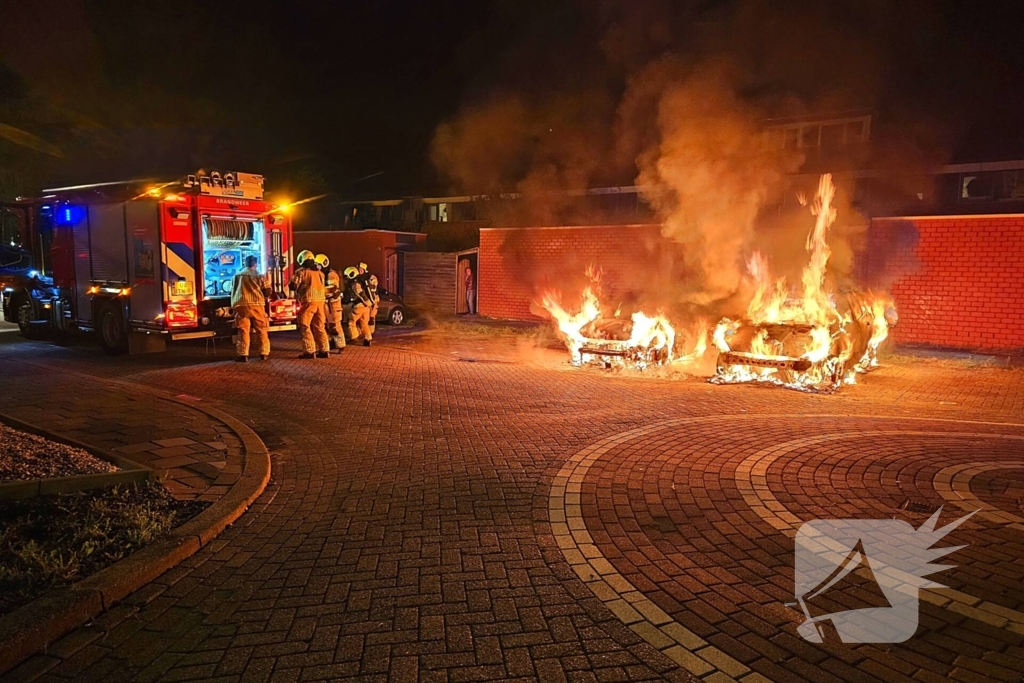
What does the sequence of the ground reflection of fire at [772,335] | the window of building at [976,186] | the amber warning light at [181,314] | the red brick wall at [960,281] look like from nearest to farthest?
1. the ground reflection of fire at [772,335]
2. the amber warning light at [181,314]
3. the red brick wall at [960,281]
4. the window of building at [976,186]

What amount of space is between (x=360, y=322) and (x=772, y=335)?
771cm

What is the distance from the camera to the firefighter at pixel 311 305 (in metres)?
11.3

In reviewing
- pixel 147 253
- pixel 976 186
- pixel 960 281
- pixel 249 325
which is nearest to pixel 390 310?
pixel 249 325

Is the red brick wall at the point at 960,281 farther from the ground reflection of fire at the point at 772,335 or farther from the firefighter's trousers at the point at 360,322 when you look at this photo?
the firefighter's trousers at the point at 360,322

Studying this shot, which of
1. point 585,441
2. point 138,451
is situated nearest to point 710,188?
point 585,441

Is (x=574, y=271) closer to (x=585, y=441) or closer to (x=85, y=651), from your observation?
(x=585, y=441)

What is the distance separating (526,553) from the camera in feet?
12.5

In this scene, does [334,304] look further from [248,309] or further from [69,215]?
[69,215]

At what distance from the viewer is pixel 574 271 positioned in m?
16.9

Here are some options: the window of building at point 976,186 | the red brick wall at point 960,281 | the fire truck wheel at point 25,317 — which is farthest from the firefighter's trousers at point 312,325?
the window of building at point 976,186

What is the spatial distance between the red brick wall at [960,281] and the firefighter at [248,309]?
1145 centimetres

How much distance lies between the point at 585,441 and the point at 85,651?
416 cm

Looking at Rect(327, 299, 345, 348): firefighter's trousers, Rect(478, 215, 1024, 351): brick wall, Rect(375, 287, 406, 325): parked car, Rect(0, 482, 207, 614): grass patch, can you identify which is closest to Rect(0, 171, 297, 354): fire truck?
Rect(327, 299, 345, 348): firefighter's trousers

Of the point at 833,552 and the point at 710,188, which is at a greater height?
the point at 710,188
